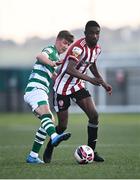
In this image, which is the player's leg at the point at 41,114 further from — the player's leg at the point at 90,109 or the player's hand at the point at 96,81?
the player's hand at the point at 96,81

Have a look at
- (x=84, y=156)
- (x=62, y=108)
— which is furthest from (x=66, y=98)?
(x=84, y=156)

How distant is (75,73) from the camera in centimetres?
1528

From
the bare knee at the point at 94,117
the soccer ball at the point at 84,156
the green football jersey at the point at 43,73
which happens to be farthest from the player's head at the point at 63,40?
the soccer ball at the point at 84,156

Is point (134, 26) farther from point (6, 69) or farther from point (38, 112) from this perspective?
point (38, 112)

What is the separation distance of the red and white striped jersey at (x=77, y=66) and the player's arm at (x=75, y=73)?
0.07 metres

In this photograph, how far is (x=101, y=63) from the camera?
59.8 metres

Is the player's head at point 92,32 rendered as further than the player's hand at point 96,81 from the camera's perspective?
Yes

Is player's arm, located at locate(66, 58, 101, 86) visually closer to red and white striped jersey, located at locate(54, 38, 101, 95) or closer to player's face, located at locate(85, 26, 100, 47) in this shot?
red and white striped jersey, located at locate(54, 38, 101, 95)

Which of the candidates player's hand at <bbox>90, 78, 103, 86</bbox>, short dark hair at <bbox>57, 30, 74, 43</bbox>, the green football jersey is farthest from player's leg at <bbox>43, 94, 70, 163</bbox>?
short dark hair at <bbox>57, 30, 74, 43</bbox>

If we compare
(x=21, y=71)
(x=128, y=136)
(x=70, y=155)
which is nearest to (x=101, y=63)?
(x=21, y=71)

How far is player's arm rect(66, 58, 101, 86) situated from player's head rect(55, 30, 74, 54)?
235 mm

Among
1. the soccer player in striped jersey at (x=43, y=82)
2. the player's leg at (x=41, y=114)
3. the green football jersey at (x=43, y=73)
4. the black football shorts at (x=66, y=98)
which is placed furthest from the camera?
the black football shorts at (x=66, y=98)

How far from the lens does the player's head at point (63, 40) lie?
15.3m

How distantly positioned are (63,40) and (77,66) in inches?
22.6
